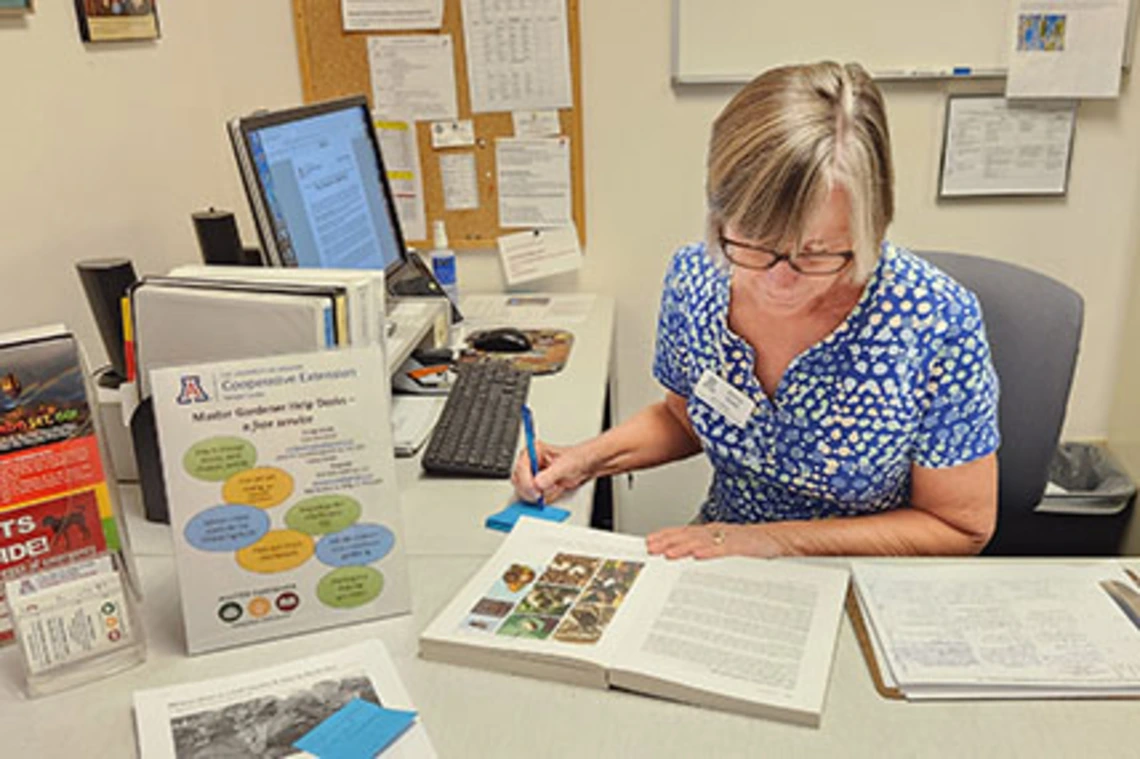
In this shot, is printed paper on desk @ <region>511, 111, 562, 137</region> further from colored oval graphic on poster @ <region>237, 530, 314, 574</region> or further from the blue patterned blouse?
colored oval graphic on poster @ <region>237, 530, 314, 574</region>

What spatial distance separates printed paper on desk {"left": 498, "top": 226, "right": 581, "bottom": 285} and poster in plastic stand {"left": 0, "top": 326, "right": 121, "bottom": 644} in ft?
4.62

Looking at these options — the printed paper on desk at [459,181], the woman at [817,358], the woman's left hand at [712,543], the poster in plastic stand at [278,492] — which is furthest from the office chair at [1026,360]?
the printed paper on desk at [459,181]

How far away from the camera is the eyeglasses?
116 cm

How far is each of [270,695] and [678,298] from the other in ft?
2.71

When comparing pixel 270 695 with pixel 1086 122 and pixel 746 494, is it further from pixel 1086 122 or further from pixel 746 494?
pixel 1086 122

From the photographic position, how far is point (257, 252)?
6.10 feet

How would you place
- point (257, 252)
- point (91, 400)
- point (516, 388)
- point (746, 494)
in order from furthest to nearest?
point (257, 252)
point (516, 388)
point (746, 494)
point (91, 400)

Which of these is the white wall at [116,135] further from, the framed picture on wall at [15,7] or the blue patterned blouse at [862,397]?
the blue patterned blouse at [862,397]

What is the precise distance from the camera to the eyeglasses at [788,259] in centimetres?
116

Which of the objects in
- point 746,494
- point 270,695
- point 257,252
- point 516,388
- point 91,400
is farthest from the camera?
point 257,252

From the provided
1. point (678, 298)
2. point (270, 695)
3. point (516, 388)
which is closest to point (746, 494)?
point (678, 298)

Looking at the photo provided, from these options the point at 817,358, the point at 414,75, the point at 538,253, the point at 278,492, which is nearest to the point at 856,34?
the point at 538,253

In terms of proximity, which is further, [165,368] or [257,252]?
[257,252]

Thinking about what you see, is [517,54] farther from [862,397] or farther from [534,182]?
[862,397]
